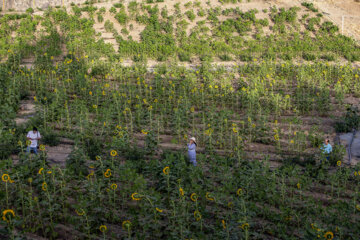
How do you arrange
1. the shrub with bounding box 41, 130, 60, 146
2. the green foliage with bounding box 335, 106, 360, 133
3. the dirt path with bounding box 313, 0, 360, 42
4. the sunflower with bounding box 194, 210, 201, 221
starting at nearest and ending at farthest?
the sunflower with bounding box 194, 210, 201, 221
the shrub with bounding box 41, 130, 60, 146
the green foliage with bounding box 335, 106, 360, 133
the dirt path with bounding box 313, 0, 360, 42

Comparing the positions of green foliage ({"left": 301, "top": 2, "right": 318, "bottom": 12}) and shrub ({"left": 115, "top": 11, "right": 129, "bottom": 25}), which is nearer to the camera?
shrub ({"left": 115, "top": 11, "right": 129, "bottom": 25})

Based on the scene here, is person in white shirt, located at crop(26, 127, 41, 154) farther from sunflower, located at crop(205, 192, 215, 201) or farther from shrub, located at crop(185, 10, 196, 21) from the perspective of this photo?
Answer: shrub, located at crop(185, 10, 196, 21)

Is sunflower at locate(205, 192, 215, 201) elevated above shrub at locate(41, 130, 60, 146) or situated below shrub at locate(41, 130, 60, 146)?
above

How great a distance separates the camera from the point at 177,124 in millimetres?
10125

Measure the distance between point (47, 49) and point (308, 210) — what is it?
14224 millimetres

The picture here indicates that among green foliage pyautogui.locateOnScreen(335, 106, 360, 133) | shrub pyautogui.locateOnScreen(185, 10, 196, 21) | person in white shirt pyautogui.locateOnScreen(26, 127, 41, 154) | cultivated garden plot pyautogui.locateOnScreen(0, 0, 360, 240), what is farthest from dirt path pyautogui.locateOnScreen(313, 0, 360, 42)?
person in white shirt pyautogui.locateOnScreen(26, 127, 41, 154)

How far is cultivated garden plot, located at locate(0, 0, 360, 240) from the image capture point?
233 inches

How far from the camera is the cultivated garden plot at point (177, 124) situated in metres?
5.91

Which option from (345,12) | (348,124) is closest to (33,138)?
(348,124)

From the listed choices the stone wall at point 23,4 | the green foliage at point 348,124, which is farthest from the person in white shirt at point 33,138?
the stone wall at point 23,4

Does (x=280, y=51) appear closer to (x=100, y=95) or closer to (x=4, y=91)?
(x=100, y=95)

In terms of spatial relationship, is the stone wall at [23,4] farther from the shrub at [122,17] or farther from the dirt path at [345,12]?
the dirt path at [345,12]

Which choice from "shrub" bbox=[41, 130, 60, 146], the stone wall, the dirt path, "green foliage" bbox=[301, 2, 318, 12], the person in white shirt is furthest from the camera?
the stone wall

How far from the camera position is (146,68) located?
1506 centimetres
